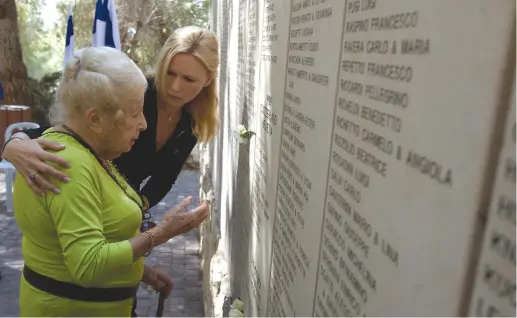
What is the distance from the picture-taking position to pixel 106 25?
22.4ft

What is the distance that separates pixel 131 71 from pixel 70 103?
243 mm

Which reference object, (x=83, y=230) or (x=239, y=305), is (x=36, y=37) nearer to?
(x=239, y=305)

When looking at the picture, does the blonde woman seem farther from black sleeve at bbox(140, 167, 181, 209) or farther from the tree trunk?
the tree trunk

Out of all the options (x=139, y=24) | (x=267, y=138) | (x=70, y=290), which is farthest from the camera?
(x=139, y=24)

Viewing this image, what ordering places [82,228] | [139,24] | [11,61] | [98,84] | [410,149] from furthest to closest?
[139,24]
[11,61]
[98,84]
[82,228]
[410,149]

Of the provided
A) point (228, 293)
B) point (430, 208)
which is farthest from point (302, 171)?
point (228, 293)

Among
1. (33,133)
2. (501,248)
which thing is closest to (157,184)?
(33,133)

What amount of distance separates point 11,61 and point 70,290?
10.2 meters

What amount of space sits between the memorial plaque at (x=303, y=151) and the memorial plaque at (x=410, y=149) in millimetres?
125

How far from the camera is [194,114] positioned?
3.28 m

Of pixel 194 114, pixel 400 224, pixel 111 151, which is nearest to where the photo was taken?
pixel 400 224

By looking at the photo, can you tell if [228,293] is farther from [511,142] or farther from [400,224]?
[511,142]

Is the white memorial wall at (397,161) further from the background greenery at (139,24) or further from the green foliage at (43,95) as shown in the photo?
the green foliage at (43,95)

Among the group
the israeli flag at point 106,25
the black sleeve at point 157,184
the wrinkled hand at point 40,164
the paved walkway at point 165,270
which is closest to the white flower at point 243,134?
the black sleeve at point 157,184
